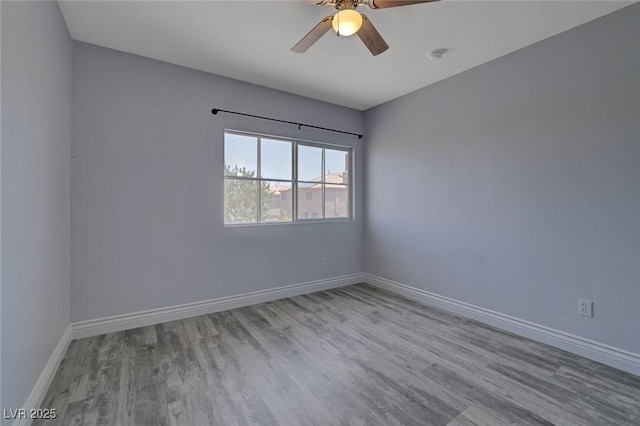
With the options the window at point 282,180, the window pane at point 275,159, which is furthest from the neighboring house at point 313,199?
the window pane at point 275,159

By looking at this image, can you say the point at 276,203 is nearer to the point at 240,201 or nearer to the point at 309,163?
the point at 240,201

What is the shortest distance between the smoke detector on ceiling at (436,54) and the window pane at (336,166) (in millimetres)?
1771

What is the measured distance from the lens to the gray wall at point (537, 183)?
205 cm

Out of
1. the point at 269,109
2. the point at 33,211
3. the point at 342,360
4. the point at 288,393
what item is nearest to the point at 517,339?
the point at 342,360

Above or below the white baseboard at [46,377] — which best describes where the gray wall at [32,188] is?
above

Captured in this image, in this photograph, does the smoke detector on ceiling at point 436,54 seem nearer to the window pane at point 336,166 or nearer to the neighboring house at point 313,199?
the window pane at point 336,166

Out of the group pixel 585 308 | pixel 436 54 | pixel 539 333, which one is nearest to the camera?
pixel 585 308

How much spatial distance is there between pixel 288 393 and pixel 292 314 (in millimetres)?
1281

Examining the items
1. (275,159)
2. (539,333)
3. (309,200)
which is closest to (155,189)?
(275,159)

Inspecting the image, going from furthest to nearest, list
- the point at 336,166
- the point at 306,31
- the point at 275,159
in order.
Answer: the point at 336,166 < the point at 275,159 < the point at 306,31

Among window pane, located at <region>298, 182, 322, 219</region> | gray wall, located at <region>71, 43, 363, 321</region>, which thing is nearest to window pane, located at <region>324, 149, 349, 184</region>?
window pane, located at <region>298, 182, 322, 219</region>

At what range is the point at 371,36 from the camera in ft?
6.36

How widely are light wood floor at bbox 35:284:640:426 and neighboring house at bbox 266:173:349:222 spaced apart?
4.59 feet

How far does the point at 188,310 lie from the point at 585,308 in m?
3.53
